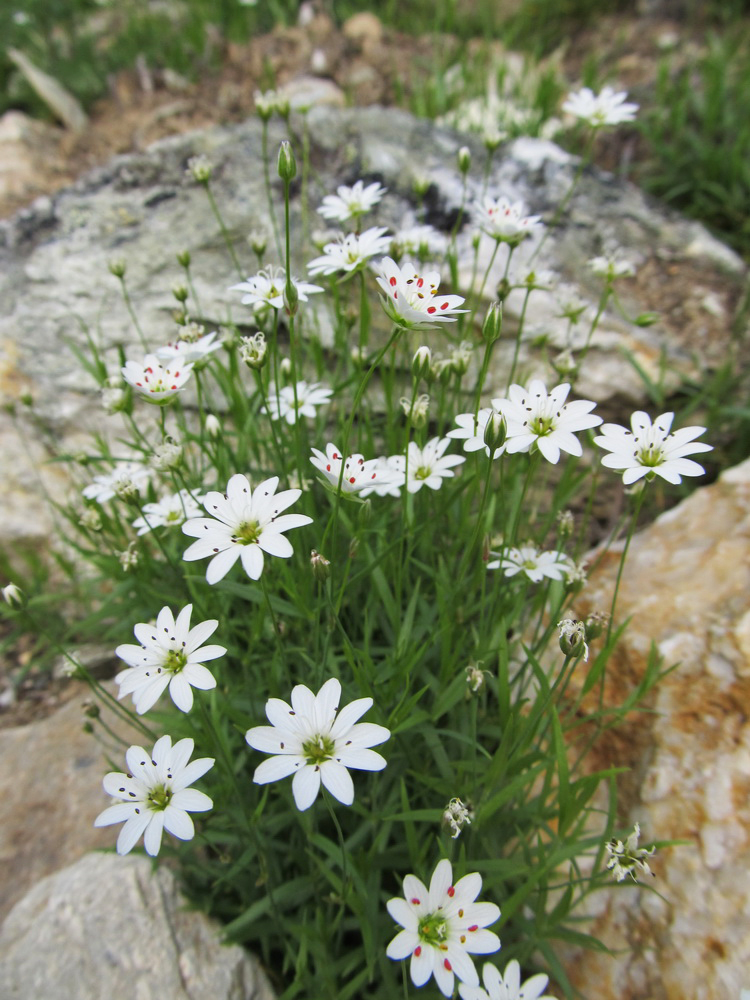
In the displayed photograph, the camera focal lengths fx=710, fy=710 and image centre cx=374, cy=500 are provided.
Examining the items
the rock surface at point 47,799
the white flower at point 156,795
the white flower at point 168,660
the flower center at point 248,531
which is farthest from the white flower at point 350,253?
the rock surface at point 47,799

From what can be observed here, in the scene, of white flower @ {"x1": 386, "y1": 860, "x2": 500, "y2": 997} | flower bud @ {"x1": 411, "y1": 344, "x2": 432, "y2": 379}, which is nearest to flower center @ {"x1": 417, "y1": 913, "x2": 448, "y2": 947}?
white flower @ {"x1": 386, "y1": 860, "x2": 500, "y2": 997}

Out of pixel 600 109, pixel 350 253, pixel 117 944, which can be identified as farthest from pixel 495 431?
pixel 600 109

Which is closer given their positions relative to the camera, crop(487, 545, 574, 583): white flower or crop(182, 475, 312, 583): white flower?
crop(182, 475, 312, 583): white flower

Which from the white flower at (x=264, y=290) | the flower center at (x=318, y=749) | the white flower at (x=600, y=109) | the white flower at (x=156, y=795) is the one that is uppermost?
the white flower at (x=600, y=109)

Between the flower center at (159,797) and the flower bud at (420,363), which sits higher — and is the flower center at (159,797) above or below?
below

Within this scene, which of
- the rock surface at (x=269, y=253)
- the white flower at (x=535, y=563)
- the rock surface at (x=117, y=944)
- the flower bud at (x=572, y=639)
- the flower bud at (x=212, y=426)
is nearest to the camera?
the flower bud at (x=572, y=639)

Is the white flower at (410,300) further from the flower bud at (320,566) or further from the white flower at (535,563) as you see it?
the white flower at (535,563)

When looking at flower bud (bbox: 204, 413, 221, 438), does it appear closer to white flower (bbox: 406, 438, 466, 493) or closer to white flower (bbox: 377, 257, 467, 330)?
white flower (bbox: 406, 438, 466, 493)

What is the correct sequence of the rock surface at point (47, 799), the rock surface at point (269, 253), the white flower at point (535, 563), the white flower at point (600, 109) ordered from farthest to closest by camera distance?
1. the rock surface at point (269, 253)
2. the white flower at point (600, 109)
3. the rock surface at point (47, 799)
4. the white flower at point (535, 563)
